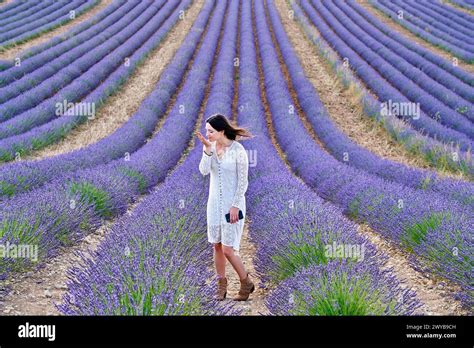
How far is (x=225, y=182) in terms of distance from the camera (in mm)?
3842

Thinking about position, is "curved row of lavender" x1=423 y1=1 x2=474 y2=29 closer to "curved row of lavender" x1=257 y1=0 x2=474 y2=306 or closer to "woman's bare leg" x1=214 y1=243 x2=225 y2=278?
"curved row of lavender" x1=257 y1=0 x2=474 y2=306

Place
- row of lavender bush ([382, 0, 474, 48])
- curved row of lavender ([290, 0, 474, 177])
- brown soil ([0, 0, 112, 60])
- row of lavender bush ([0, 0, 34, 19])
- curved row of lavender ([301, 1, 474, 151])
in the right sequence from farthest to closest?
row of lavender bush ([0, 0, 34, 19]), row of lavender bush ([382, 0, 474, 48]), brown soil ([0, 0, 112, 60]), curved row of lavender ([301, 1, 474, 151]), curved row of lavender ([290, 0, 474, 177])

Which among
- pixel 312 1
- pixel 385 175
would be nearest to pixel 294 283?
pixel 385 175

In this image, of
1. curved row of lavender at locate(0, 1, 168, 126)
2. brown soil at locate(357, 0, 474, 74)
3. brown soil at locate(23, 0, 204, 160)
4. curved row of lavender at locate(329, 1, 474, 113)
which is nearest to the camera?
brown soil at locate(23, 0, 204, 160)

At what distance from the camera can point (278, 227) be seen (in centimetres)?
434

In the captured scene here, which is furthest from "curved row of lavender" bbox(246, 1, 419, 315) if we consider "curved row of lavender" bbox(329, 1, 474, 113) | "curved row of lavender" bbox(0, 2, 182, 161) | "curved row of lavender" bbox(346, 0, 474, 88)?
"curved row of lavender" bbox(346, 0, 474, 88)

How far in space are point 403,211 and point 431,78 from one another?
1148cm

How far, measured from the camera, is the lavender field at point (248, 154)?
10.6 ft

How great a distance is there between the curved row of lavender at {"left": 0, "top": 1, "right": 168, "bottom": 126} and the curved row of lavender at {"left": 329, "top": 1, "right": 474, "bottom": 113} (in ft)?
27.7

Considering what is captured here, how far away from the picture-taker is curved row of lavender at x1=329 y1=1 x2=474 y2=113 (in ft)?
43.4

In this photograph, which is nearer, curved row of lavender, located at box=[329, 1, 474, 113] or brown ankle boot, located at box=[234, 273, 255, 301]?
brown ankle boot, located at box=[234, 273, 255, 301]

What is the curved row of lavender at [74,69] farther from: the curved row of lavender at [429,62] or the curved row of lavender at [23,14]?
the curved row of lavender at [429,62]
